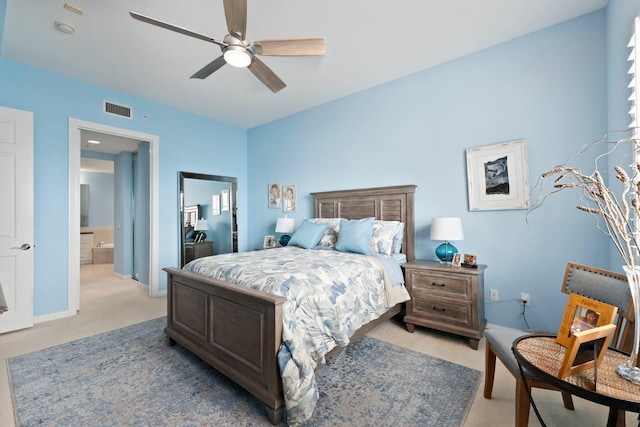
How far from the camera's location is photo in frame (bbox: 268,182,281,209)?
5035 millimetres

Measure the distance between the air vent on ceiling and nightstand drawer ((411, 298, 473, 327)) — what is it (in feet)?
14.7

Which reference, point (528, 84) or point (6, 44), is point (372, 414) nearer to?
point (528, 84)

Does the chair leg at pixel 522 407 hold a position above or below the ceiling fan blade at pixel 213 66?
below

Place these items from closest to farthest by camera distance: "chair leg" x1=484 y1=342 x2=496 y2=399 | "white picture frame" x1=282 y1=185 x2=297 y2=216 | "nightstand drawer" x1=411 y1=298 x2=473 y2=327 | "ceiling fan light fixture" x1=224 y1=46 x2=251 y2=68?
"chair leg" x1=484 y1=342 x2=496 y2=399 → "ceiling fan light fixture" x1=224 y1=46 x2=251 y2=68 → "nightstand drawer" x1=411 y1=298 x2=473 y2=327 → "white picture frame" x1=282 y1=185 x2=297 y2=216

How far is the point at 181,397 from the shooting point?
190 cm

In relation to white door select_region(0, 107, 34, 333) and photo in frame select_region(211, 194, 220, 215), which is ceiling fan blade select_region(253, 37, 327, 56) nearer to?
white door select_region(0, 107, 34, 333)

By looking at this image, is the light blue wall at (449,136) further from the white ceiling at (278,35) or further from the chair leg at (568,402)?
the chair leg at (568,402)

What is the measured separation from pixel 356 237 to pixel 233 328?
63.2 inches

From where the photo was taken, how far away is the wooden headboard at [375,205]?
3.35 metres

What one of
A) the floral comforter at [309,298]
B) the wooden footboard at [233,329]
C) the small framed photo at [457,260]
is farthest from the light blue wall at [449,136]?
the wooden footboard at [233,329]

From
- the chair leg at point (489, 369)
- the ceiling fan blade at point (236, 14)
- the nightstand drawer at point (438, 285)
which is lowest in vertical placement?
the chair leg at point (489, 369)

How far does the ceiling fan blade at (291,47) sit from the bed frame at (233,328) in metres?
1.84

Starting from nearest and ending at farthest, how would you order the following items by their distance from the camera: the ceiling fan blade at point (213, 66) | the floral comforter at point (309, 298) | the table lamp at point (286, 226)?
the floral comforter at point (309, 298) → the ceiling fan blade at point (213, 66) → the table lamp at point (286, 226)

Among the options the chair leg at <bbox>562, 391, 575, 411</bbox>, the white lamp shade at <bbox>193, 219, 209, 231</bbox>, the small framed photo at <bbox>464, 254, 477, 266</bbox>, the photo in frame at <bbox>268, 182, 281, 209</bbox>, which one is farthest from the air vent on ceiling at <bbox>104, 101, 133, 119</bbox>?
the chair leg at <bbox>562, 391, 575, 411</bbox>
